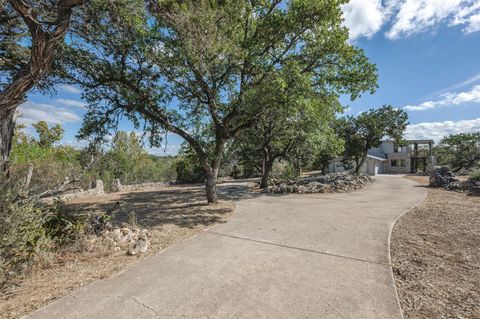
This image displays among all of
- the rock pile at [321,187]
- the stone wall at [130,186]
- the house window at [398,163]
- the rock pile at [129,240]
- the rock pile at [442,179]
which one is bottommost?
the stone wall at [130,186]

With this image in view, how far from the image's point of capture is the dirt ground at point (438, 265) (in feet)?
8.96

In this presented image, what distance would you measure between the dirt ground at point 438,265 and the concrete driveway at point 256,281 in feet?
0.75

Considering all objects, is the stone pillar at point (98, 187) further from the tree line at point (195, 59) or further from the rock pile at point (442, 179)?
the rock pile at point (442, 179)

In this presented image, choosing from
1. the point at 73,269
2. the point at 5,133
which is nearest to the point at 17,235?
the point at 73,269

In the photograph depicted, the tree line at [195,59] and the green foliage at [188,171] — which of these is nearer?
the tree line at [195,59]

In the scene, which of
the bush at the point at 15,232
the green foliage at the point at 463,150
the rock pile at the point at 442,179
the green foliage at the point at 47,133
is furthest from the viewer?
the green foliage at the point at 463,150

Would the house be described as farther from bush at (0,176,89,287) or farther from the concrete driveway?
bush at (0,176,89,287)

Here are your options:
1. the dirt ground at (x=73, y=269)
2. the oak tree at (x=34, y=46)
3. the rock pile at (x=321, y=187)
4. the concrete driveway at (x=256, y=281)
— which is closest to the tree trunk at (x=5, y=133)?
the oak tree at (x=34, y=46)

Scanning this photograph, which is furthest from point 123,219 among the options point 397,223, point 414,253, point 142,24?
point 397,223

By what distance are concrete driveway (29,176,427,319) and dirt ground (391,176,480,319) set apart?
0.75 feet

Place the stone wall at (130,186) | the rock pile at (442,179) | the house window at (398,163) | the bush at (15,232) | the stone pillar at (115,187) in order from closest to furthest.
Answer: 1. the bush at (15,232)
2. the rock pile at (442,179)
3. the stone pillar at (115,187)
4. the stone wall at (130,186)
5. the house window at (398,163)

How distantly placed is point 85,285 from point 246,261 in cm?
235

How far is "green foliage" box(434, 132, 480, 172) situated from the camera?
1181 inches

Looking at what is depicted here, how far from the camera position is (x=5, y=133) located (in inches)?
153
